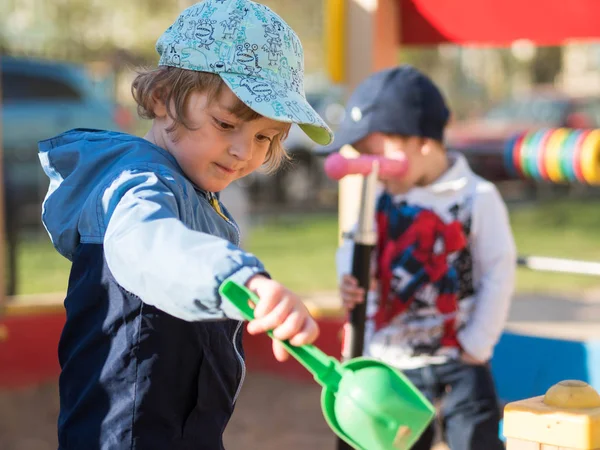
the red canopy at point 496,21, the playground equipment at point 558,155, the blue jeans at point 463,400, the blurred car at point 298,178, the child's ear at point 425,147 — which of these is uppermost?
the red canopy at point 496,21

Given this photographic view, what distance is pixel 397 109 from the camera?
2934 mm

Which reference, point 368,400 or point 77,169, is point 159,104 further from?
point 368,400

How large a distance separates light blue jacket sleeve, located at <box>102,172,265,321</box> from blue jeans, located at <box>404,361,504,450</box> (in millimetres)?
1612

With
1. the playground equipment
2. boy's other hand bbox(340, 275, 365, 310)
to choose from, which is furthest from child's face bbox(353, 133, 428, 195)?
the playground equipment

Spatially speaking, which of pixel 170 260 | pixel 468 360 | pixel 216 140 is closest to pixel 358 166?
pixel 468 360

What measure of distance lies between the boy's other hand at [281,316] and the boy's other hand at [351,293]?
4.89 feet

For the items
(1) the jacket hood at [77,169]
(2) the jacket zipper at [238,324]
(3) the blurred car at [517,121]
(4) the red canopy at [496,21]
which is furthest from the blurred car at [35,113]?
(1) the jacket hood at [77,169]

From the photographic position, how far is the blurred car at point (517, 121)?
1447cm

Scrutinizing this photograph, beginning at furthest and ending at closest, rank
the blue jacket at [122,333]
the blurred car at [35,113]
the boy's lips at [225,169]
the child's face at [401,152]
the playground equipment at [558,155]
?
the blurred car at [35,113] < the playground equipment at [558,155] < the child's face at [401,152] < the boy's lips at [225,169] < the blue jacket at [122,333]

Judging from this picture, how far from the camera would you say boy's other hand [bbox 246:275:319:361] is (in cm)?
122

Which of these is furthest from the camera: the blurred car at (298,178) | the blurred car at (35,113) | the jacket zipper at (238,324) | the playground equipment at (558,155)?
the blurred car at (298,178)

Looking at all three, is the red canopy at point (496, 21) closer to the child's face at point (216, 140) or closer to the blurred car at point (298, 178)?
the child's face at point (216, 140)

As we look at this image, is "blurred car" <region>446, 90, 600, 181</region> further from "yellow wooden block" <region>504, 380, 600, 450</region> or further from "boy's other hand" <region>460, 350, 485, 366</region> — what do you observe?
"yellow wooden block" <region>504, 380, 600, 450</region>

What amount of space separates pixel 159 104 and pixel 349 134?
4.19ft
